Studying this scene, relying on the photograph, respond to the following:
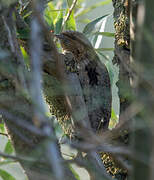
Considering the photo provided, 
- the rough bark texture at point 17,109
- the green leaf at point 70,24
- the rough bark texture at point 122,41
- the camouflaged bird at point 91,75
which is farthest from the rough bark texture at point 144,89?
the green leaf at point 70,24

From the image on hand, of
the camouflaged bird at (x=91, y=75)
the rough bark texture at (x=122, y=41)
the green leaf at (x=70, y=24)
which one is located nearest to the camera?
the rough bark texture at (x=122, y=41)

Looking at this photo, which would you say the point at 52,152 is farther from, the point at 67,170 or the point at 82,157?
the point at 82,157

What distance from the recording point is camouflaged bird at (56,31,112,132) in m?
1.57

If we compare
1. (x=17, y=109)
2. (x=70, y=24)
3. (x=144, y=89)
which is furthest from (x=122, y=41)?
(x=144, y=89)

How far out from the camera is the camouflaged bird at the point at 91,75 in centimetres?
157

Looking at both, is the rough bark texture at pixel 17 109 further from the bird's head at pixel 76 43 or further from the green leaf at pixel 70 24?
the green leaf at pixel 70 24

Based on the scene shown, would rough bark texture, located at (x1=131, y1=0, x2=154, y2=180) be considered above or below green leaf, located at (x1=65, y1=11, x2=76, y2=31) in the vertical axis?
above

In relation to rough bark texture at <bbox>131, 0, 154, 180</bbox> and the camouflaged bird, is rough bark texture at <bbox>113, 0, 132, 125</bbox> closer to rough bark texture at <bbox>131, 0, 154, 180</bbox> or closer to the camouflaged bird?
the camouflaged bird

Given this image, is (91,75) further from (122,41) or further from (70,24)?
(70,24)

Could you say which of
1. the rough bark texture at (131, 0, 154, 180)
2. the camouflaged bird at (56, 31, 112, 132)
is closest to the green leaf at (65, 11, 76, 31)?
the camouflaged bird at (56, 31, 112, 132)

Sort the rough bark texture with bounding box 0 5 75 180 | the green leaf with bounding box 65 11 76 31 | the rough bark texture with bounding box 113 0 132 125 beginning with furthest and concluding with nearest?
the green leaf with bounding box 65 11 76 31, the rough bark texture with bounding box 113 0 132 125, the rough bark texture with bounding box 0 5 75 180

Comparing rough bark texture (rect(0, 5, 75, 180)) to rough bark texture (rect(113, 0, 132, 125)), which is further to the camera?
rough bark texture (rect(113, 0, 132, 125))

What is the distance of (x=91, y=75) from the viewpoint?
5.24ft

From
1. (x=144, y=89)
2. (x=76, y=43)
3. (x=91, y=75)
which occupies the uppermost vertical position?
(x=144, y=89)
